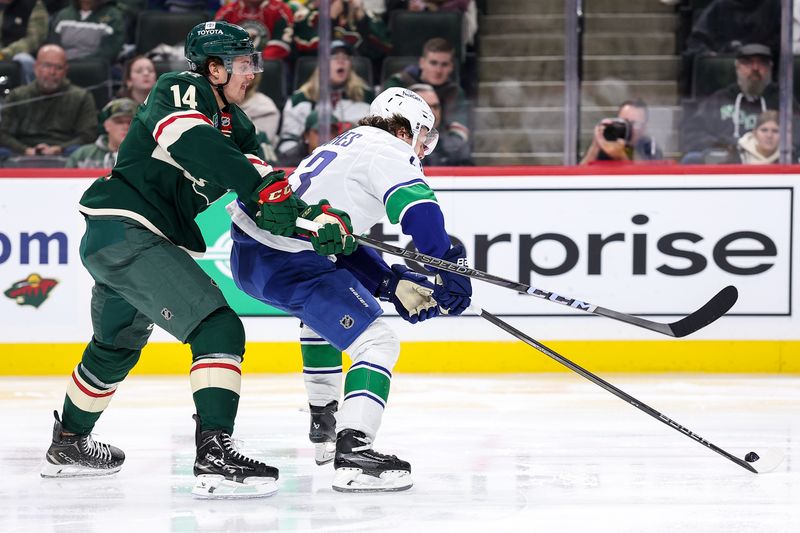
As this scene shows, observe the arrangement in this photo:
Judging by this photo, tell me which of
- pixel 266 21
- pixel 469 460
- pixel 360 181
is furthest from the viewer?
pixel 266 21

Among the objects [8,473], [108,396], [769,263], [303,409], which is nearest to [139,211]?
[108,396]

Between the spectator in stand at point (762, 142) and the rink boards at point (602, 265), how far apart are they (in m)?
0.09

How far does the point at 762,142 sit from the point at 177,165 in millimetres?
3311

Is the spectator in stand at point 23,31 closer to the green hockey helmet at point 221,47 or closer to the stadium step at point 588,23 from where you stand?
the stadium step at point 588,23

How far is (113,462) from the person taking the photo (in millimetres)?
3371

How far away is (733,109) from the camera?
5566 mm

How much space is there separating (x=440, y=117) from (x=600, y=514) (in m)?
3.01

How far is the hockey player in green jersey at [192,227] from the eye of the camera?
114 inches

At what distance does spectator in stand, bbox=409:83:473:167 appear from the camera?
556cm

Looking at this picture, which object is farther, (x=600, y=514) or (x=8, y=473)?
(x=8, y=473)

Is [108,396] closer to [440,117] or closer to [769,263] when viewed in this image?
[440,117]

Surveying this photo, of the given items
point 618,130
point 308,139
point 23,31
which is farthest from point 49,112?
point 618,130

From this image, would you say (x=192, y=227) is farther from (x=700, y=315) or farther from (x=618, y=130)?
(x=618, y=130)

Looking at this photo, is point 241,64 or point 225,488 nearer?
point 225,488
